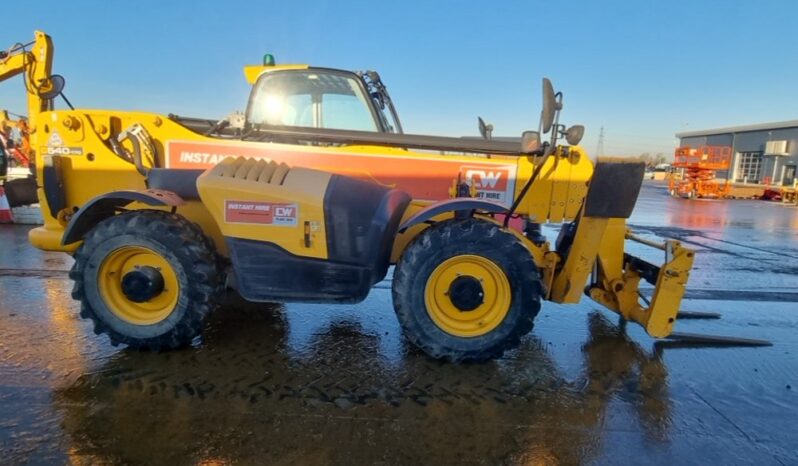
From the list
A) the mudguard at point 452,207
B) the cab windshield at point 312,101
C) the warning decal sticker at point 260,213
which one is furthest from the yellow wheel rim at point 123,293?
the mudguard at point 452,207

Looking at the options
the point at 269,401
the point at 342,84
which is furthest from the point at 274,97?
the point at 269,401

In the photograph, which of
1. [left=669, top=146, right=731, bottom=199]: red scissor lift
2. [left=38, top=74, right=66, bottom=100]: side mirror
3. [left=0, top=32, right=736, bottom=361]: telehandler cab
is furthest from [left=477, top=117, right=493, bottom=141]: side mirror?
[left=669, top=146, right=731, bottom=199]: red scissor lift

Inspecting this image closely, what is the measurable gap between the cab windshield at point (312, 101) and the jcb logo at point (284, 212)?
123cm

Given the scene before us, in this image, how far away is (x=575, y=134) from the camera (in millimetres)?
3525

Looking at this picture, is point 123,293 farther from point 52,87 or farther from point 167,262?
point 52,87

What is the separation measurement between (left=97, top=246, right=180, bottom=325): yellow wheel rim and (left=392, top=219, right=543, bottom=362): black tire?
5.61 feet

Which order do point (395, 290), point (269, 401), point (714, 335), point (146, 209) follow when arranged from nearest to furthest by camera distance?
1. point (269, 401)
2. point (395, 290)
3. point (146, 209)
4. point (714, 335)

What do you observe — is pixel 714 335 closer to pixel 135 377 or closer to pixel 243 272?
pixel 243 272

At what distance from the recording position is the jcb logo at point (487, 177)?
13.0 feet

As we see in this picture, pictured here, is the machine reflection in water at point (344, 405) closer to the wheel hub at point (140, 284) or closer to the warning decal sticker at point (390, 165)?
the wheel hub at point (140, 284)

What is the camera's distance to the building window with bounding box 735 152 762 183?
1889 inches

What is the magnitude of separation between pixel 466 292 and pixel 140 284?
2.34m

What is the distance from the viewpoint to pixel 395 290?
3.36 metres

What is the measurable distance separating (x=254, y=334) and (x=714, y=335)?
409cm
